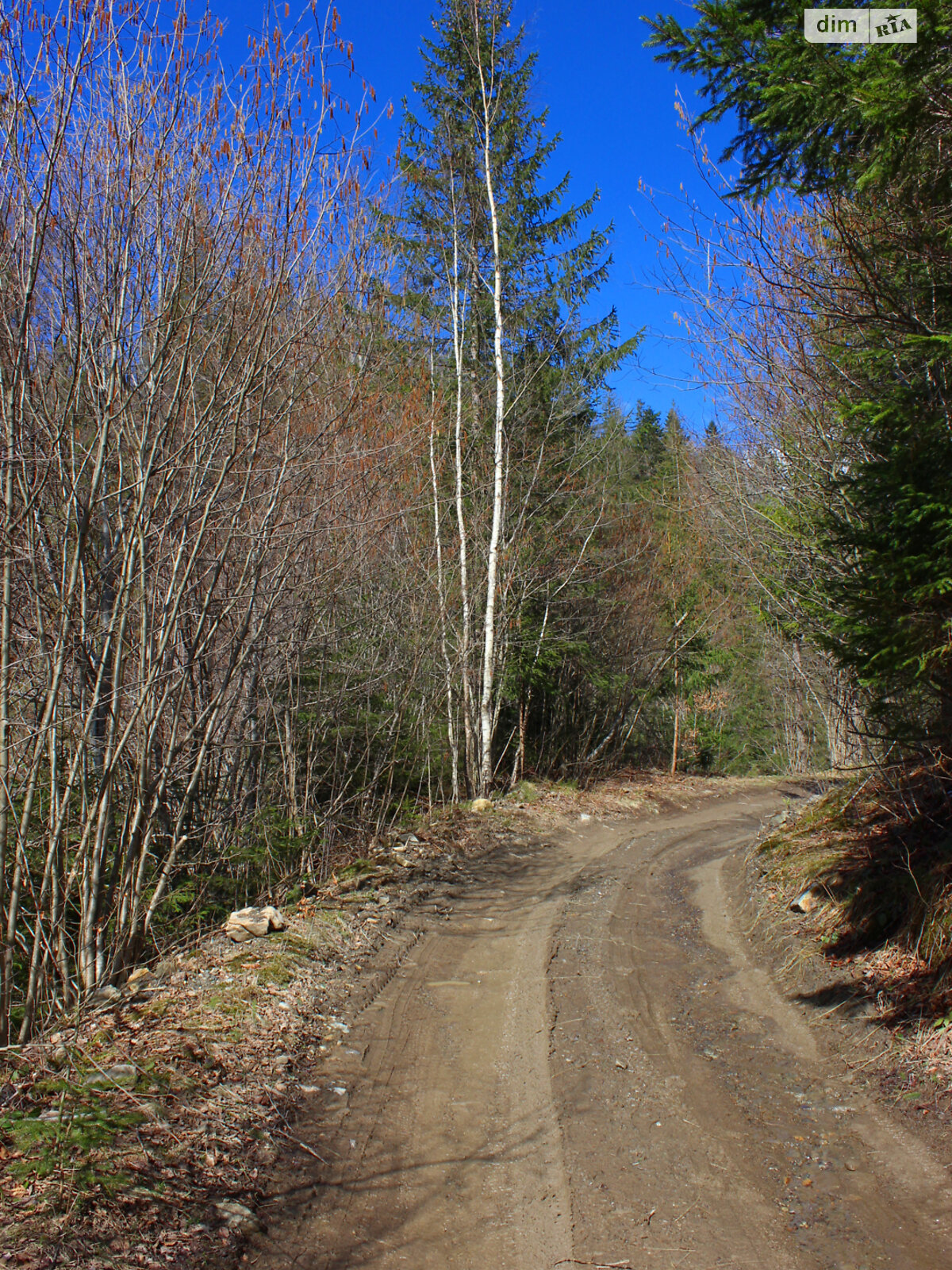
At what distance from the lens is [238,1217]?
296cm

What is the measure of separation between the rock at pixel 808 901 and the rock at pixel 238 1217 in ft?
15.8

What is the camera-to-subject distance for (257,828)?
7.15m

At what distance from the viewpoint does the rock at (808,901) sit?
628 cm

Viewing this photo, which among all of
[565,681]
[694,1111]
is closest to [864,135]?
[694,1111]

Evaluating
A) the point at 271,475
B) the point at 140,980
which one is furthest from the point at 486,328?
the point at 140,980

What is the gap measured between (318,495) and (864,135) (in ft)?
15.9

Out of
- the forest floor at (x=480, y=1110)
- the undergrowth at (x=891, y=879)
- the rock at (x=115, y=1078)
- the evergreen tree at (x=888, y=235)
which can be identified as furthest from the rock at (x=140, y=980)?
the evergreen tree at (x=888, y=235)

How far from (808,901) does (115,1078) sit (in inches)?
202

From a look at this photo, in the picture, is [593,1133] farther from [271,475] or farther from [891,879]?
[271,475]

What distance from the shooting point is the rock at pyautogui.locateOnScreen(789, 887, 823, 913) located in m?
6.28

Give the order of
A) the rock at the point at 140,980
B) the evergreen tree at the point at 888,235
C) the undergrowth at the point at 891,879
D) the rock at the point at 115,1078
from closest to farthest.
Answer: the rock at the point at 115,1078
the evergreen tree at the point at 888,235
the undergrowth at the point at 891,879
the rock at the point at 140,980

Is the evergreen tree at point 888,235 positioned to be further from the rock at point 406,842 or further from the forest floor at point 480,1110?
the rock at point 406,842

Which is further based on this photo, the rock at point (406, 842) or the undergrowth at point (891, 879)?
the rock at point (406, 842)

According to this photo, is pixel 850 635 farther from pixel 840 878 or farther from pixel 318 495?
pixel 318 495
